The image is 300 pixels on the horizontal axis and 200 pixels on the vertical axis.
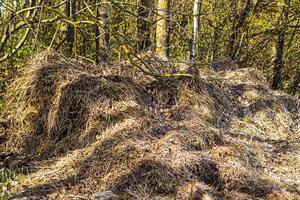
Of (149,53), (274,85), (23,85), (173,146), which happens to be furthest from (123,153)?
(274,85)

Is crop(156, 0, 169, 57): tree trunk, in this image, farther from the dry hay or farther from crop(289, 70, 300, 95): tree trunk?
crop(289, 70, 300, 95): tree trunk

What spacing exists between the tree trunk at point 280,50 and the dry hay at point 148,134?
3.15 meters

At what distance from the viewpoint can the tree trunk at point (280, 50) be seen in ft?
32.5

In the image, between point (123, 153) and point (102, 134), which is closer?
point (123, 153)

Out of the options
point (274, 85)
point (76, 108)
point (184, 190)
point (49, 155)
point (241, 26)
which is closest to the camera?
point (184, 190)

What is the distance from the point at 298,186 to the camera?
4.81 metres

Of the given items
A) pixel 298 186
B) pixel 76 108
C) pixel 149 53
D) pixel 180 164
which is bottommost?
pixel 298 186

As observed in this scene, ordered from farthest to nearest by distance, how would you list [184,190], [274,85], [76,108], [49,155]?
[274,85], [76,108], [49,155], [184,190]

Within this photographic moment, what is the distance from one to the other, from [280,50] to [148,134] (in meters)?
6.57

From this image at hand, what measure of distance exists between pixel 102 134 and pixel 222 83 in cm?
282

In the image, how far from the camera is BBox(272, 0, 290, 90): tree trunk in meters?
9.90

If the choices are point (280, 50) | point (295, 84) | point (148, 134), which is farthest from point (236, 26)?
point (148, 134)

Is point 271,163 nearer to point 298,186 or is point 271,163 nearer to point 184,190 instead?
point 298,186

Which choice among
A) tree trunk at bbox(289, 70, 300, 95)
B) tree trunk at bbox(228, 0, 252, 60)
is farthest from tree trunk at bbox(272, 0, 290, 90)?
tree trunk at bbox(228, 0, 252, 60)
